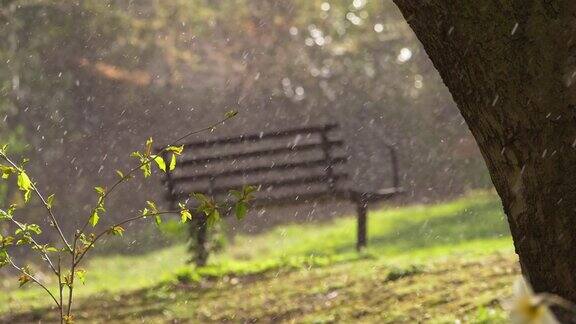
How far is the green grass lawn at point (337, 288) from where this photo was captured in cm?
693

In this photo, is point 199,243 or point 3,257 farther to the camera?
point 199,243

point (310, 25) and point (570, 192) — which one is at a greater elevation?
point (310, 25)

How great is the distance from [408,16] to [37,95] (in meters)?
19.1

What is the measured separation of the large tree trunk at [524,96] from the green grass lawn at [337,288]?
2997 millimetres

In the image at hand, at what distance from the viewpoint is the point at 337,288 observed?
824cm

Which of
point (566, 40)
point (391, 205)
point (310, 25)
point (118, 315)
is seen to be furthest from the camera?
point (310, 25)

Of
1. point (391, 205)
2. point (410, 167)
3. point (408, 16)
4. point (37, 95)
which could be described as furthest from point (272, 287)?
point (37, 95)

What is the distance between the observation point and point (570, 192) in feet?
9.61

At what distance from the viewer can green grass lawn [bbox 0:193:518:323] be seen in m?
6.93

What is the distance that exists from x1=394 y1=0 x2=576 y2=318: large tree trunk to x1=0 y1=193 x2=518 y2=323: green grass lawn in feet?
9.83

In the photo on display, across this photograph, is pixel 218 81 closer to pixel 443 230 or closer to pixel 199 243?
pixel 443 230

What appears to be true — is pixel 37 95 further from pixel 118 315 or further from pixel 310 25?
pixel 118 315

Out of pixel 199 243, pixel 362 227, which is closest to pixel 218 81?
pixel 362 227

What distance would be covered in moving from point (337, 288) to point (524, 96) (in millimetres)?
5516
